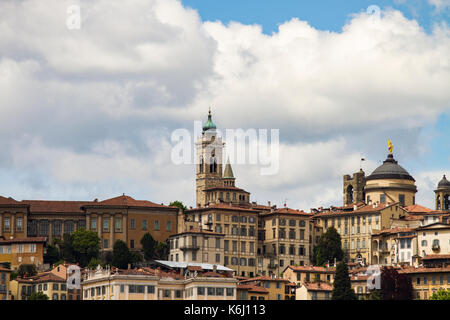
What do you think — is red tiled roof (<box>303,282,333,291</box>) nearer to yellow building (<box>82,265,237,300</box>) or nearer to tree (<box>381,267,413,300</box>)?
tree (<box>381,267,413,300</box>)

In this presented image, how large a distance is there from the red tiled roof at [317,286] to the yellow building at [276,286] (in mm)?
1965

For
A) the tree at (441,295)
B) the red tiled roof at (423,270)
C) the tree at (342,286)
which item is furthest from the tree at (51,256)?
the tree at (441,295)

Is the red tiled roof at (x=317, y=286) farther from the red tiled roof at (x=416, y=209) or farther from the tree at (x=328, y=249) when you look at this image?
the red tiled roof at (x=416, y=209)

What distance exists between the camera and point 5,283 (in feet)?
434

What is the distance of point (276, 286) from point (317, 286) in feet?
14.0

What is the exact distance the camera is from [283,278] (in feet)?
472

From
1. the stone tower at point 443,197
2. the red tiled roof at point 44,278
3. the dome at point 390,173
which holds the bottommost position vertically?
the red tiled roof at point 44,278

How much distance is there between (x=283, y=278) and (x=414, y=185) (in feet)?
127

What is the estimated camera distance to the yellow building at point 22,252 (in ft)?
475

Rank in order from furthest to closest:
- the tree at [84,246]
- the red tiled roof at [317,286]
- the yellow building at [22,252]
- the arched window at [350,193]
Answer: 1. the arched window at [350,193]
2. the tree at [84,246]
3. the yellow building at [22,252]
4. the red tiled roof at [317,286]

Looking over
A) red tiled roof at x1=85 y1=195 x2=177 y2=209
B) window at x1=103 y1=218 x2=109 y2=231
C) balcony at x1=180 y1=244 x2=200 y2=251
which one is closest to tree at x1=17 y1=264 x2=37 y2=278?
window at x1=103 y1=218 x2=109 y2=231

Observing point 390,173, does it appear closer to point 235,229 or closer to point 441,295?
point 235,229
